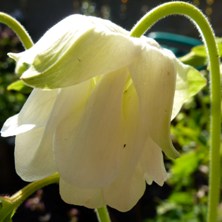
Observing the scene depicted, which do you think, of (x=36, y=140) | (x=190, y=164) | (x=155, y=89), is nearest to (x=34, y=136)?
(x=36, y=140)

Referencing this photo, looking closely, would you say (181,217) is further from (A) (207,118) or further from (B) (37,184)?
(B) (37,184)

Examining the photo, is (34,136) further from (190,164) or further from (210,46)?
(190,164)

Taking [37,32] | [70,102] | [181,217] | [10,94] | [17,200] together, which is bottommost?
[37,32]

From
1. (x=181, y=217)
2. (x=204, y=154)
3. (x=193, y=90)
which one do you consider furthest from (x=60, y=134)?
(x=181, y=217)

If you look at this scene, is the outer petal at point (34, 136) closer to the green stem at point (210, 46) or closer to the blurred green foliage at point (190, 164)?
the green stem at point (210, 46)

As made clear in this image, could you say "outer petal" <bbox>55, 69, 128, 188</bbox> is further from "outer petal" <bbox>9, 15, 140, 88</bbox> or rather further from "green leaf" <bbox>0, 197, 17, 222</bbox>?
"green leaf" <bbox>0, 197, 17, 222</bbox>

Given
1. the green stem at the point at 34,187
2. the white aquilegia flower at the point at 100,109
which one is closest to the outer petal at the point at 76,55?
the white aquilegia flower at the point at 100,109
